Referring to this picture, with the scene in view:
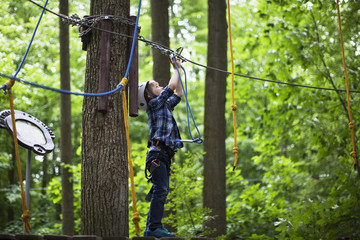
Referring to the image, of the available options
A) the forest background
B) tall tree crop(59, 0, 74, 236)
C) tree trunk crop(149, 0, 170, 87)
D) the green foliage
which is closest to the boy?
the green foliage

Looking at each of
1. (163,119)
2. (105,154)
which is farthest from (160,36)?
(105,154)

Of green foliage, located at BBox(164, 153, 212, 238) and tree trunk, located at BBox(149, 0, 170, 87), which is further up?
tree trunk, located at BBox(149, 0, 170, 87)

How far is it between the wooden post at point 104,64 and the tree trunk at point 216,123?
365 centimetres

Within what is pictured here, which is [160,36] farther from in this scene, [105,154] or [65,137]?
[105,154]

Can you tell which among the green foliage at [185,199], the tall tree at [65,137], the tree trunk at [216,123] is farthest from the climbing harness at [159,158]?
the tall tree at [65,137]

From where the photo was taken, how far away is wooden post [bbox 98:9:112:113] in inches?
160

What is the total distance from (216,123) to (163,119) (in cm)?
307

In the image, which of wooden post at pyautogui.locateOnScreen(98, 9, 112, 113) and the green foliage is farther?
the green foliage

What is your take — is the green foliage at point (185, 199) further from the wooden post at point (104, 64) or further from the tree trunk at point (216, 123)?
the wooden post at point (104, 64)

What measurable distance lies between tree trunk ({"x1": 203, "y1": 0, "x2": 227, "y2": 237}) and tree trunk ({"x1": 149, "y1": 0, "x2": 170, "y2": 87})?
780mm

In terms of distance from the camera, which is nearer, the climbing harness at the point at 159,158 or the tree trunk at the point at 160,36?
the climbing harness at the point at 159,158

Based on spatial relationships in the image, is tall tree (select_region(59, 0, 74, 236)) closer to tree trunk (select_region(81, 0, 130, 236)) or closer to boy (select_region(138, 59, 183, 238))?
boy (select_region(138, 59, 183, 238))

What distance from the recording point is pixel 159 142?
15.0ft

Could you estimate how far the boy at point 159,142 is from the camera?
4449 mm
